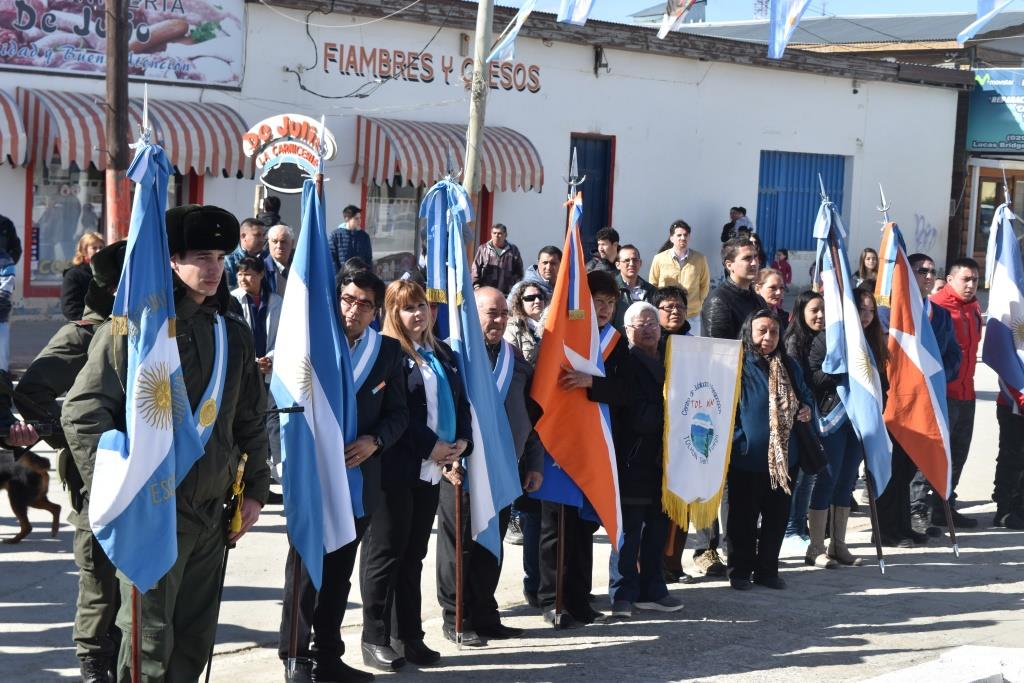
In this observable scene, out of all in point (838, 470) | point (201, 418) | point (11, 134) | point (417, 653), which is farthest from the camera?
point (11, 134)

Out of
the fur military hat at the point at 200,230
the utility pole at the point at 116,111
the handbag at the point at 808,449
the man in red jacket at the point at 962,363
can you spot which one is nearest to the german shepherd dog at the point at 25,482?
the fur military hat at the point at 200,230

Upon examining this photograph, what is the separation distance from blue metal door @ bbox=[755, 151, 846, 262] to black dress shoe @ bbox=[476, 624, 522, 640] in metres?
20.2

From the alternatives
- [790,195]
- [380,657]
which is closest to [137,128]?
[380,657]

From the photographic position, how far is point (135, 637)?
4.46m

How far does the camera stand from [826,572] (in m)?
8.34

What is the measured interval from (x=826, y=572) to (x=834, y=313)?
62.6 inches

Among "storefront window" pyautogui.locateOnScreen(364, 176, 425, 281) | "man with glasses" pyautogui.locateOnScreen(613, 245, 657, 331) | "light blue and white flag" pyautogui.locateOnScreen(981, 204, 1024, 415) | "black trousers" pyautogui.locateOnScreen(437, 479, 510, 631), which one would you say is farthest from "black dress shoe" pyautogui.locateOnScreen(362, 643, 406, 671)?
"storefront window" pyautogui.locateOnScreen(364, 176, 425, 281)

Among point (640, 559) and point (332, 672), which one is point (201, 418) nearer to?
point (332, 672)

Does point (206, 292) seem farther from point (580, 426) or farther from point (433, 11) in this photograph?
point (433, 11)

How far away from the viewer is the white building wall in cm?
1880

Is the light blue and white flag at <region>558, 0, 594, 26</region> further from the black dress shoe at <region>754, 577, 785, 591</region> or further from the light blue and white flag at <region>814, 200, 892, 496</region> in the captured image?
the black dress shoe at <region>754, 577, 785, 591</region>

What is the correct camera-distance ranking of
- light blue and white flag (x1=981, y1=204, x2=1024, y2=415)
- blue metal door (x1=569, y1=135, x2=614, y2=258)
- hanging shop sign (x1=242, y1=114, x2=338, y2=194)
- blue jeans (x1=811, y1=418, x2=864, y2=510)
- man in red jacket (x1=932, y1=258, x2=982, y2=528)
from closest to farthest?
1. blue jeans (x1=811, y1=418, x2=864, y2=510)
2. man in red jacket (x1=932, y1=258, x2=982, y2=528)
3. light blue and white flag (x1=981, y1=204, x2=1024, y2=415)
4. hanging shop sign (x1=242, y1=114, x2=338, y2=194)
5. blue metal door (x1=569, y1=135, x2=614, y2=258)

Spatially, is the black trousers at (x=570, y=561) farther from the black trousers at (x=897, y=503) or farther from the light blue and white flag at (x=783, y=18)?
the light blue and white flag at (x=783, y=18)

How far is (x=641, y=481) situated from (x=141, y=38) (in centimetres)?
1222
